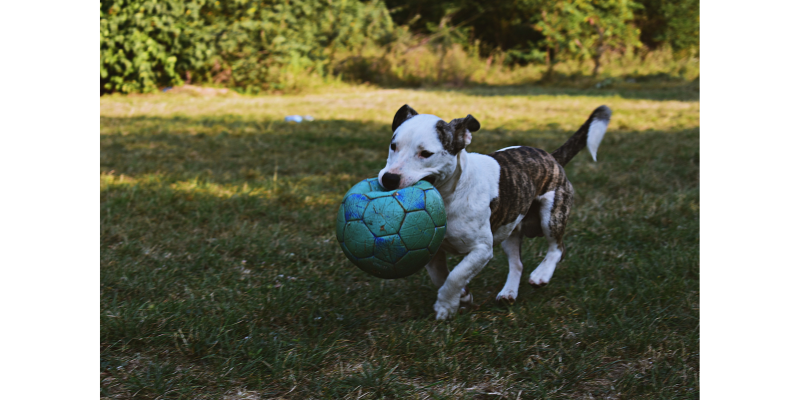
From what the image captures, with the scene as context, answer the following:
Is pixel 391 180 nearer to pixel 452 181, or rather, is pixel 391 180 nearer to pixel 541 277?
pixel 452 181

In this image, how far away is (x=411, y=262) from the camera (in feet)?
8.59

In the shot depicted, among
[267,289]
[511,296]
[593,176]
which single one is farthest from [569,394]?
[593,176]

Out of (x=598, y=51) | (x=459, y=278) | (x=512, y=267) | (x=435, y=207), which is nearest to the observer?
(x=435, y=207)

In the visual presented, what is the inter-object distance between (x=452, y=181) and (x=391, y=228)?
553 millimetres

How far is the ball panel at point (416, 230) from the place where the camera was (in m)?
2.56

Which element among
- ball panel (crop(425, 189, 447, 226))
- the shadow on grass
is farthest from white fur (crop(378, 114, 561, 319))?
the shadow on grass

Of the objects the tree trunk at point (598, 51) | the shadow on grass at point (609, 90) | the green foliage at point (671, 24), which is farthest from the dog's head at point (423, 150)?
the green foliage at point (671, 24)

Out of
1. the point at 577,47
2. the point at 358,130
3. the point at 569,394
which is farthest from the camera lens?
the point at 577,47

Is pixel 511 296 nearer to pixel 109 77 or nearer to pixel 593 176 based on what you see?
pixel 593 176

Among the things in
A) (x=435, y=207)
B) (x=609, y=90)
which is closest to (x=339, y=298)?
(x=435, y=207)

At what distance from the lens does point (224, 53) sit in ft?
41.7

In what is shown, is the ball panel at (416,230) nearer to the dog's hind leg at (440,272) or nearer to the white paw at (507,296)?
the dog's hind leg at (440,272)

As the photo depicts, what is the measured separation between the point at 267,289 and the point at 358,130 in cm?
535

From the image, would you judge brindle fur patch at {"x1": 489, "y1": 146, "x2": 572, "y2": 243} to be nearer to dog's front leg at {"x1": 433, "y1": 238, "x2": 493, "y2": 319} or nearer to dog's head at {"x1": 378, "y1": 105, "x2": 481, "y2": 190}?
dog's front leg at {"x1": 433, "y1": 238, "x2": 493, "y2": 319}
